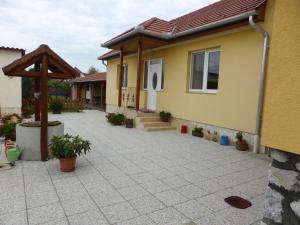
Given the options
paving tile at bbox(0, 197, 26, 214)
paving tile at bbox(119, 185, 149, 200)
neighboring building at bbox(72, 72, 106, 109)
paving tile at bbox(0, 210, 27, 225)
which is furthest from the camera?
neighboring building at bbox(72, 72, 106, 109)

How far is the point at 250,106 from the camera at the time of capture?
6.23 meters

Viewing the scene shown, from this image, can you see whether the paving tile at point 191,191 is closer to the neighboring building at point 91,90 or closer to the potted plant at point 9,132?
the potted plant at point 9,132

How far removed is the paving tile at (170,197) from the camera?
3.12 metres

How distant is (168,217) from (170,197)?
0.53m

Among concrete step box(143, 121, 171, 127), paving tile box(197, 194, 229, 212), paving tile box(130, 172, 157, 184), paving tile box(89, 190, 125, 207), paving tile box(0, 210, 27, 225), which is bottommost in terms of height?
paving tile box(0, 210, 27, 225)

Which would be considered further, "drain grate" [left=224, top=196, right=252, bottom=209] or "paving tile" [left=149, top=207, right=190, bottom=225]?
"drain grate" [left=224, top=196, right=252, bottom=209]

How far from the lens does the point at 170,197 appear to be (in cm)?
327

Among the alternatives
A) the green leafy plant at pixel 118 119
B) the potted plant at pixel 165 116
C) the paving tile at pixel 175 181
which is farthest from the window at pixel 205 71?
the paving tile at pixel 175 181

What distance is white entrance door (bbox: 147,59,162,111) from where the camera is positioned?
33.0 ft

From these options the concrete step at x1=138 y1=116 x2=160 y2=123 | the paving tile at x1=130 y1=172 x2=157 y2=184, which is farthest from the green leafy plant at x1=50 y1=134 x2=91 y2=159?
the concrete step at x1=138 y1=116 x2=160 y2=123

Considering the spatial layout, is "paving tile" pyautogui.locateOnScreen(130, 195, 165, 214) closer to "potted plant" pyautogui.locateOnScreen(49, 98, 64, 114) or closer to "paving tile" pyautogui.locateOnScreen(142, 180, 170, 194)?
"paving tile" pyautogui.locateOnScreen(142, 180, 170, 194)

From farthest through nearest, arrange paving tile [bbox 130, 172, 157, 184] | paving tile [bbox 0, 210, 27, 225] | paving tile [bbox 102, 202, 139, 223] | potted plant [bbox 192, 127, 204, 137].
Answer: potted plant [bbox 192, 127, 204, 137]
paving tile [bbox 130, 172, 157, 184]
paving tile [bbox 102, 202, 139, 223]
paving tile [bbox 0, 210, 27, 225]

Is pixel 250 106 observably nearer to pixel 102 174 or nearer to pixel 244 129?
pixel 244 129

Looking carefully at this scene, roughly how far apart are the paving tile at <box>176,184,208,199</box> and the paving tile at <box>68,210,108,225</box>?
1.31 meters
